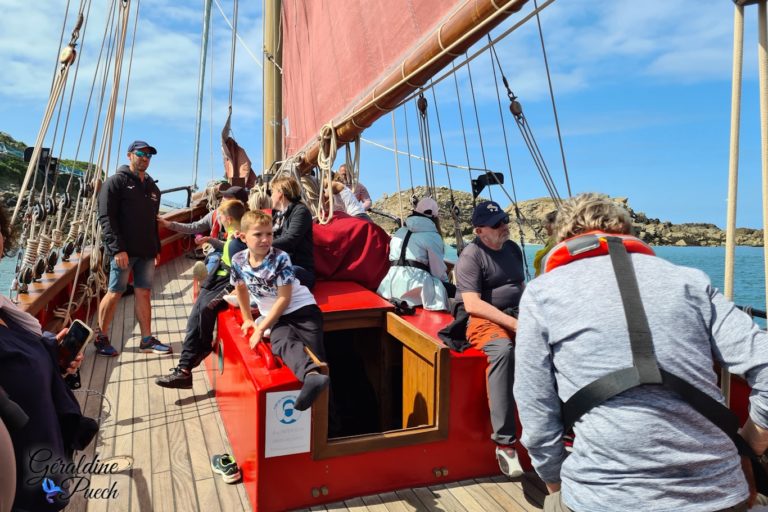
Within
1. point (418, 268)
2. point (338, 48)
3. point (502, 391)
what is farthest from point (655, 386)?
point (338, 48)

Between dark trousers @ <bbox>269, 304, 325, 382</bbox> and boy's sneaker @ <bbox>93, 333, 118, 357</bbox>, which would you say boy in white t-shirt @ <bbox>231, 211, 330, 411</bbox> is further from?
boy's sneaker @ <bbox>93, 333, 118, 357</bbox>

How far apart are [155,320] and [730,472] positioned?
4.50 m

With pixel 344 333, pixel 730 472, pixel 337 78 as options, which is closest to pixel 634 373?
pixel 730 472

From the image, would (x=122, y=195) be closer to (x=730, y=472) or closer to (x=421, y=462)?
(x=421, y=462)

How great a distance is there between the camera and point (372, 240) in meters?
3.54

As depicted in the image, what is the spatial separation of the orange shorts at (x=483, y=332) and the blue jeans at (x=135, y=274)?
7.77 ft

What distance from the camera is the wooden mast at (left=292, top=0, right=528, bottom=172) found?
80.7 inches

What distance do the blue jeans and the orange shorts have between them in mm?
2368

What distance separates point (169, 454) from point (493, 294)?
1.65 meters

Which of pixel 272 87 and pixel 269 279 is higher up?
pixel 272 87

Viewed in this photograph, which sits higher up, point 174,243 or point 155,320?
point 174,243

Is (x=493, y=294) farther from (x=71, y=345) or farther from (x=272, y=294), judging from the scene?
(x=71, y=345)

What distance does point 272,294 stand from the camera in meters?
2.54

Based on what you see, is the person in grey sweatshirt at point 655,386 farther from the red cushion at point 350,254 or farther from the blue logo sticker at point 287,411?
the red cushion at point 350,254
